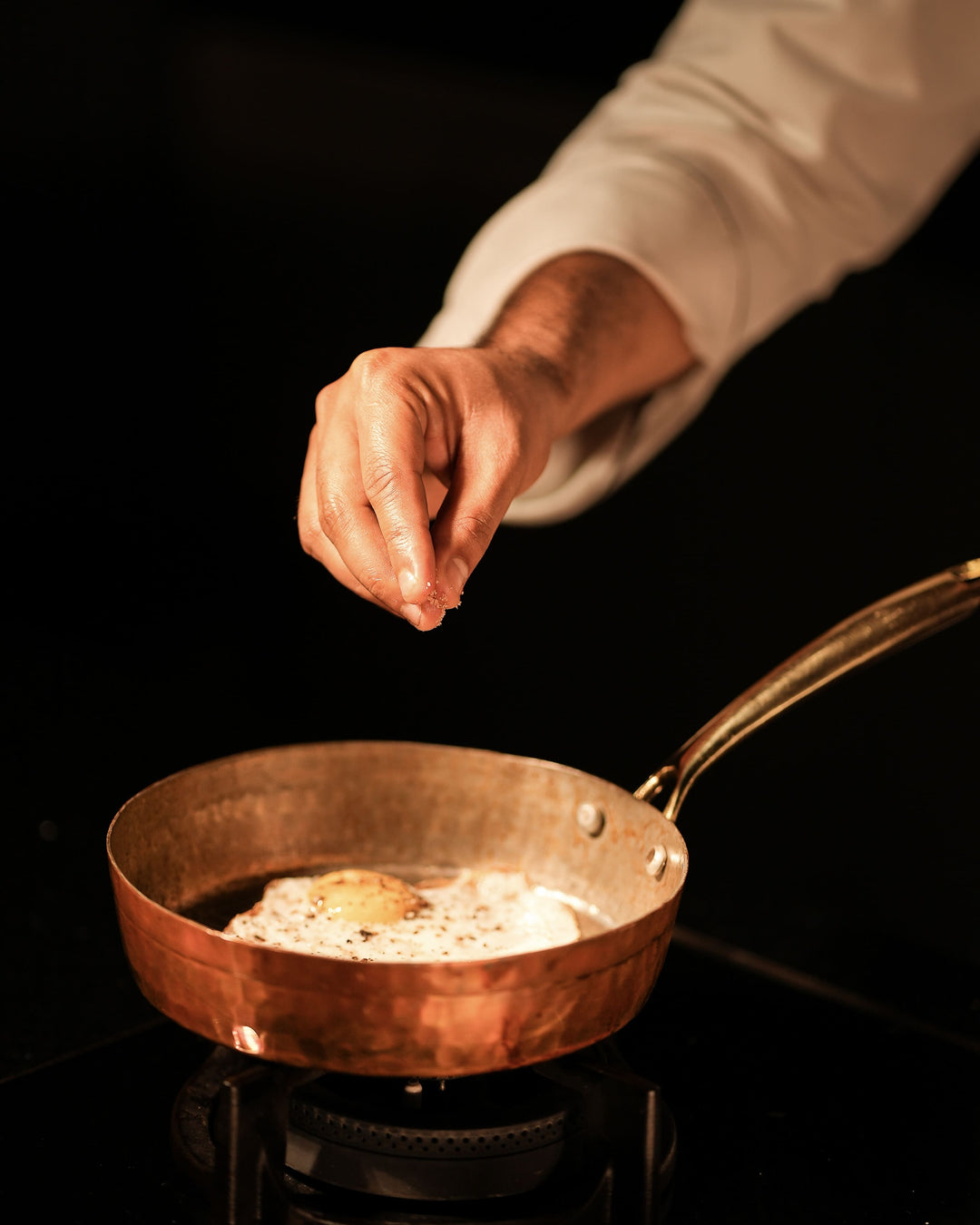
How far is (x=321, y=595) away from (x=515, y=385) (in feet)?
3.25

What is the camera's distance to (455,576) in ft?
2.46

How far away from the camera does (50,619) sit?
1.59 m

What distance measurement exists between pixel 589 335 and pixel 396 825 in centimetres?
40

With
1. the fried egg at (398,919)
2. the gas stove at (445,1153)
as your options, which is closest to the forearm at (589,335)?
the fried egg at (398,919)

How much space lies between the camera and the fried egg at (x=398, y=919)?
750 millimetres

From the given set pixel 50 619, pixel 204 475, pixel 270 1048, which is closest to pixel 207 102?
pixel 204 475

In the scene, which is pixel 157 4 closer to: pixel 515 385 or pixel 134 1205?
pixel 515 385

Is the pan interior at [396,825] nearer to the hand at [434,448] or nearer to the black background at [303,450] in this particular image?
the hand at [434,448]

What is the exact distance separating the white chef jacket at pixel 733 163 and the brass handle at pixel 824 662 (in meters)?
0.37

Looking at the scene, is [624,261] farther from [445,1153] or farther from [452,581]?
[445,1153]

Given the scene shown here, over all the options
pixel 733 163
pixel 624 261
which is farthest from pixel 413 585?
pixel 733 163

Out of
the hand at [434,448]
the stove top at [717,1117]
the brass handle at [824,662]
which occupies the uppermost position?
the hand at [434,448]

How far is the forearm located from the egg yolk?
1.09 feet

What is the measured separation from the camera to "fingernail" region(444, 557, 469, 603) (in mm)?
742
